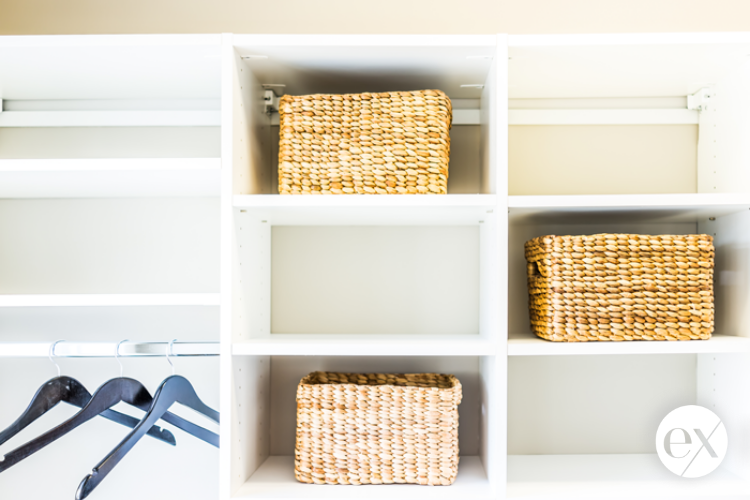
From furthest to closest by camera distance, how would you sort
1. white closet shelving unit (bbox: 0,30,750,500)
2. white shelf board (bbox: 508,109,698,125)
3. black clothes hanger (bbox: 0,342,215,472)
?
white shelf board (bbox: 508,109,698,125), white closet shelving unit (bbox: 0,30,750,500), black clothes hanger (bbox: 0,342,215,472)

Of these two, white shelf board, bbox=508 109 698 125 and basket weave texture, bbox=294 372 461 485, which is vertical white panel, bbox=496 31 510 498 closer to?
basket weave texture, bbox=294 372 461 485

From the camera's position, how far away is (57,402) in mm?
1352

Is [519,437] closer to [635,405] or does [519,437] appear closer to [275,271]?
[635,405]

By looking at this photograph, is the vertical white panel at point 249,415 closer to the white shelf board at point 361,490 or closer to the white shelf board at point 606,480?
the white shelf board at point 361,490

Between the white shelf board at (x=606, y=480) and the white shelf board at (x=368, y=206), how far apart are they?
2.16 ft

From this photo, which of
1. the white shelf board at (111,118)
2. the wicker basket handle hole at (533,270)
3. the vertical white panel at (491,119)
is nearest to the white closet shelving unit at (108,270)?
the white shelf board at (111,118)

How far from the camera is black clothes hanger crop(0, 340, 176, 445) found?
4.23 ft

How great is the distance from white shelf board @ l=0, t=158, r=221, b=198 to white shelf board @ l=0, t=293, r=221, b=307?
0.91 feet

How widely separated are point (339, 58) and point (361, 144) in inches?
7.9

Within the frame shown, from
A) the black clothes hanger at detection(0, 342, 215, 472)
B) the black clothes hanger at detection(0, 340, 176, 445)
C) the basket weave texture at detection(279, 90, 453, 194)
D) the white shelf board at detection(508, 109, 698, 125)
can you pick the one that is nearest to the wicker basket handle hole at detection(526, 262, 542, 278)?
the basket weave texture at detection(279, 90, 453, 194)

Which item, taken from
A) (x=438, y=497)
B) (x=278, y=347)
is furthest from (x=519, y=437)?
(x=278, y=347)

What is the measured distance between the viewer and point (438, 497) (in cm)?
118

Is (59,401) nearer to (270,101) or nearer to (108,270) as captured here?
(108,270)

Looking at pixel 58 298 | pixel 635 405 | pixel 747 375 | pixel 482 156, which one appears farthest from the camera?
pixel 635 405
